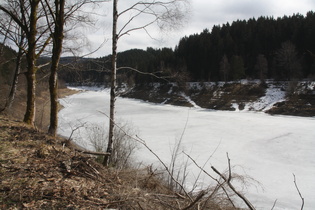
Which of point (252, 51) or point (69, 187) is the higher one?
point (252, 51)

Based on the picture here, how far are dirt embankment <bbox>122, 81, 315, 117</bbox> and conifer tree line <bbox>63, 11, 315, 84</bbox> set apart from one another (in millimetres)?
3510

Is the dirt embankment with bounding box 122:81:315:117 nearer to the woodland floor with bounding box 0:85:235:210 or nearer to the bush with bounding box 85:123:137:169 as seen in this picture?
the bush with bounding box 85:123:137:169

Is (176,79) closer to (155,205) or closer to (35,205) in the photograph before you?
(155,205)

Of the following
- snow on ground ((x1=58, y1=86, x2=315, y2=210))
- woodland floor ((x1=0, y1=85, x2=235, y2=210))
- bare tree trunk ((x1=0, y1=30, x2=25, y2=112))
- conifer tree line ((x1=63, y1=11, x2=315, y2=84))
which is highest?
conifer tree line ((x1=63, y1=11, x2=315, y2=84))

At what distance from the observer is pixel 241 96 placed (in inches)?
1598

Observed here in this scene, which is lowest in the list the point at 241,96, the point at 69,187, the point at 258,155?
the point at 258,155

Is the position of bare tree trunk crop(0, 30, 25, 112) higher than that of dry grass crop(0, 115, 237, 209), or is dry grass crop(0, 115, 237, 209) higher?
bare tree trunk crop(0, 30, 25, 112)

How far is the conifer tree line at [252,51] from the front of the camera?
44.5 m

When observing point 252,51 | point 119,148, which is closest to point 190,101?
point 252,51

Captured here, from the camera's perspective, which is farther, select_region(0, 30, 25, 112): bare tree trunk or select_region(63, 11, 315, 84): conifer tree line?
select_region(63, 11, 315, 84): conifer tree line

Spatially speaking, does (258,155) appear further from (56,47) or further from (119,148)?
(56,47)

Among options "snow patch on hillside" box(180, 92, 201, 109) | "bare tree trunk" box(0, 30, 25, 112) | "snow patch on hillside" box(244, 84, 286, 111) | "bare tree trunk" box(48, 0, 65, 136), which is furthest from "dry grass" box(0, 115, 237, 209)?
"snow patch on hillside" box(180, 92, 201, 109)

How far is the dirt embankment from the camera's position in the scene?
105ft

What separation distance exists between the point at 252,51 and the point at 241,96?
863 inches
